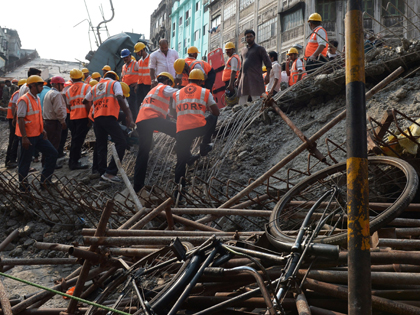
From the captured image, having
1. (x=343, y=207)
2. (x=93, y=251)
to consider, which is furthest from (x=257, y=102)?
(x=93, y=251)

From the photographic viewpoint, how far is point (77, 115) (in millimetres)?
8453

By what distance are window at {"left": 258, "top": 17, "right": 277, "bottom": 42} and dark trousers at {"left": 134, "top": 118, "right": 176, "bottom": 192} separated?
→ 2060cm

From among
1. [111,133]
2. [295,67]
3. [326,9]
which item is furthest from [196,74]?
[326,9]

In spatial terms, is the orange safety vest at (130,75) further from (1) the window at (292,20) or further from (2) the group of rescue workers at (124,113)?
(1) the window at (292,20)

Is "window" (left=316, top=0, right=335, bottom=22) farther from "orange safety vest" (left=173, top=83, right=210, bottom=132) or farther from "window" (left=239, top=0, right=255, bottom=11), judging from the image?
"orange safety vest" (left=173, top=83, right=210, bottom=132)

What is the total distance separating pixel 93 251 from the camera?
10.6 ft

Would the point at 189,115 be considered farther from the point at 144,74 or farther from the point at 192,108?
the point at 144,74

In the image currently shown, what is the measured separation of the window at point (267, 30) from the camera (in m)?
25.4

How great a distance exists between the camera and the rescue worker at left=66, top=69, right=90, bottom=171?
8.45 meters

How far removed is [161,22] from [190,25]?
27.7ft

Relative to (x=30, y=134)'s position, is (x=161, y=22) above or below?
above

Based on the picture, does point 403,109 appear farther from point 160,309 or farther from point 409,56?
point 160,309

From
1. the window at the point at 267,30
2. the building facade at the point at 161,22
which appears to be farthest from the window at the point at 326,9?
the building facade at the point at 161,22

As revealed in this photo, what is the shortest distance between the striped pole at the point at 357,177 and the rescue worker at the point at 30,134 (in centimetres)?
652
